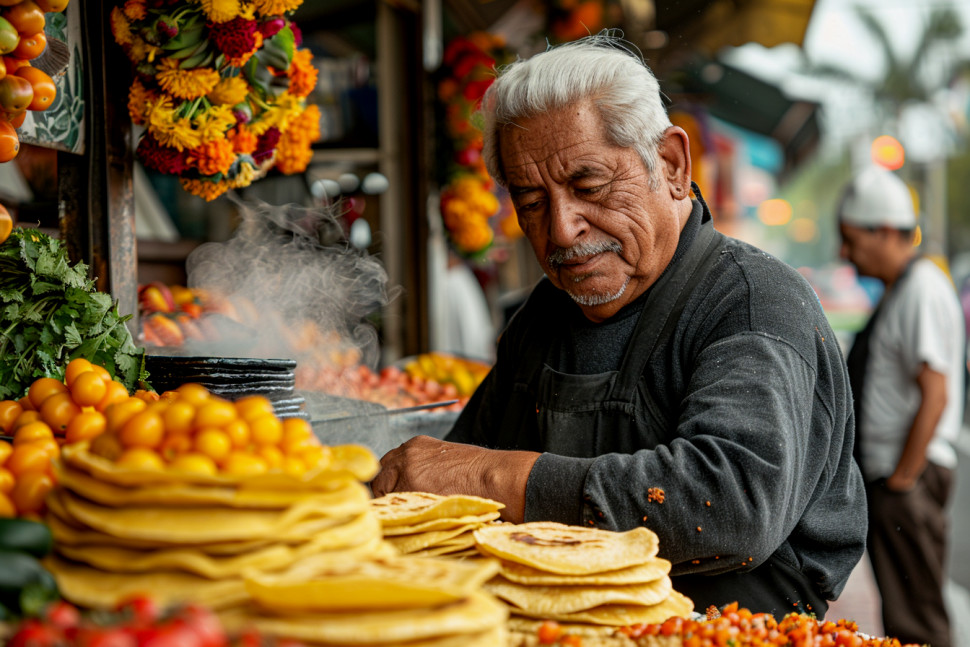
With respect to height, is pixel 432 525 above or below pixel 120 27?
below

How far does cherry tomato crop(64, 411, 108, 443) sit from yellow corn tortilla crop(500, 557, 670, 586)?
733mm

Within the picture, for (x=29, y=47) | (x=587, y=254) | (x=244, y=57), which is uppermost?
(x=244, y=57)

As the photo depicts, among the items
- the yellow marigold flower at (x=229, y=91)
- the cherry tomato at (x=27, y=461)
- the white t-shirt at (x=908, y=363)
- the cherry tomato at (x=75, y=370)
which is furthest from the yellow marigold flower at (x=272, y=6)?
the white t-shirt at (x=908, y=363)

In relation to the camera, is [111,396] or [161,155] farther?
[161,155]

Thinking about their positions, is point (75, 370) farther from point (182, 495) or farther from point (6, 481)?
point (182, 495)

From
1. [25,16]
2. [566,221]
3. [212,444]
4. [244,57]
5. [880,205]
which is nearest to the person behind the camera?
[212,444]

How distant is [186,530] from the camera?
1026 mm

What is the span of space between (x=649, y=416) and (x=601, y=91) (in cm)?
83

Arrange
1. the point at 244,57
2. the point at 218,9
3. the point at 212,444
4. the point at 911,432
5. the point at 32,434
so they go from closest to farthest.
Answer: the point at 212,444, the point at 32,434, the point at 218,9, the point at 244,57, the point at 911,432

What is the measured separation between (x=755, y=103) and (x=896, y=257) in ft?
30.1

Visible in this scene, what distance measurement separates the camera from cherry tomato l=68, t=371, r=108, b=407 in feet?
5.14

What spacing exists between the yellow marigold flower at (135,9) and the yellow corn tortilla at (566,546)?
71.1 inches

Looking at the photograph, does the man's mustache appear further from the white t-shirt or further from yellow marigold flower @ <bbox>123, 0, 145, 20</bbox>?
the white t-shirt

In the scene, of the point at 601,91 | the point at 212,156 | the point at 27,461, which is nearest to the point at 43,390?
the point at 27,461
